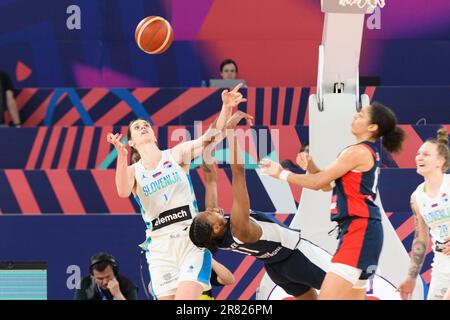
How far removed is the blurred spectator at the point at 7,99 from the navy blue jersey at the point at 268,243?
549 cm

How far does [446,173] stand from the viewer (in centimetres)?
851

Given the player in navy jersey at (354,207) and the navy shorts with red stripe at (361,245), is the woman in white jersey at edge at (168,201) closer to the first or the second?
the player in navy jersey at (354,207)

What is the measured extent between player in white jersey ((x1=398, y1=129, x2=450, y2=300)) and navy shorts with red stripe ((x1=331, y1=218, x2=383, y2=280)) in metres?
1.14

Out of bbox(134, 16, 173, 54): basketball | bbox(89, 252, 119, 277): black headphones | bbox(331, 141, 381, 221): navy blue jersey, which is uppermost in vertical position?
bbox(134, 16, 173, 54): basketball

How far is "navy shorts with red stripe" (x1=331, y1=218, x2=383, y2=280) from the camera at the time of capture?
6.68 metres

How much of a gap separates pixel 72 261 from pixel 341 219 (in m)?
2.93

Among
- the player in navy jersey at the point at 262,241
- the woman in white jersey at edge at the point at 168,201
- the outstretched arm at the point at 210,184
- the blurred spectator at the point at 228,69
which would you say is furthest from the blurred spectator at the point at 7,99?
the player in navy jersey at the point at 262,241

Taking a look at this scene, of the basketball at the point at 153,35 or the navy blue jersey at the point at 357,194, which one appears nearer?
the navy blue jersey at the point at 357,194

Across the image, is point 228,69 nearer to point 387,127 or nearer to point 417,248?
point 417,248

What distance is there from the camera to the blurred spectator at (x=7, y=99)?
39.7ft

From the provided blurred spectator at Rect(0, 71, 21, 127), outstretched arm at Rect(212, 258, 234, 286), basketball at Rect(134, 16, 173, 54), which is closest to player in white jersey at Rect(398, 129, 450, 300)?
outstretched arm at Rect(212, 258, 234, 286)

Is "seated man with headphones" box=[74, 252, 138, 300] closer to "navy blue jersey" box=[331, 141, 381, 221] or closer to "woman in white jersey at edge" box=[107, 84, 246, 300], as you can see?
"woman in white jersey at edge" box=[107, 84, 246, 300]

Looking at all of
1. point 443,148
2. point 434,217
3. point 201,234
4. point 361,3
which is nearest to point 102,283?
point 201,234
